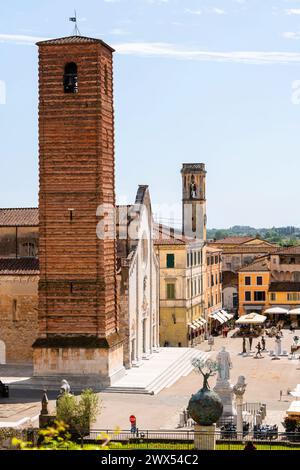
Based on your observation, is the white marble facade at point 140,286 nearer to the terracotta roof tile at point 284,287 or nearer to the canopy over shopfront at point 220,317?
the canopy over shopfront at point 220,317

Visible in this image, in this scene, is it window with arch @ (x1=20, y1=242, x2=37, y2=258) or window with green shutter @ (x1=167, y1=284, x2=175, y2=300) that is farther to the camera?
window with green shutter @ (x1=167, y1=284, x2=175, y2=300)

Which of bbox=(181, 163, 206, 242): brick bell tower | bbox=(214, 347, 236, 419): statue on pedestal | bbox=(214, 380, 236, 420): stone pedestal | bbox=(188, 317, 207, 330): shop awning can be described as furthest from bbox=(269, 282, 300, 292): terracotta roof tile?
bbox=(214, 380, 236, 420): stone pedestal

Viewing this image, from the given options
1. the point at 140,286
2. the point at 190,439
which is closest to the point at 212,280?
the point at 140,286

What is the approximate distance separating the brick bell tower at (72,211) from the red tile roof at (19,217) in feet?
34.9

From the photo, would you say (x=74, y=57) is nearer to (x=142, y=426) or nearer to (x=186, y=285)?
(x=142, y=426)

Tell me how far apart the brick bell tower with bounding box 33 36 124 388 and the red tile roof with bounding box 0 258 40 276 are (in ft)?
18.6

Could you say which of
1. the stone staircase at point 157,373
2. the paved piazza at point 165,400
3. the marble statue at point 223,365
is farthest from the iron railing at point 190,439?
the stone staircase at point 157,373

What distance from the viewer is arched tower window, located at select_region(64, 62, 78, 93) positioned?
4668 centimetres

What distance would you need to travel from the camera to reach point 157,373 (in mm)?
49062

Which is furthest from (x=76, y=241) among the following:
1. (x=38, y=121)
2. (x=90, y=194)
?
(x=38, y=121)

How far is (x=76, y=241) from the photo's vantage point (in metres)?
46.3

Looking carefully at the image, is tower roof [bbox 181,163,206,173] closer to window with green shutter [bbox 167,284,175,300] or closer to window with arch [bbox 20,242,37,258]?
window with green shutter [bbox 167,284,175,300]

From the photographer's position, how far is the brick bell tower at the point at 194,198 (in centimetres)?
7888
